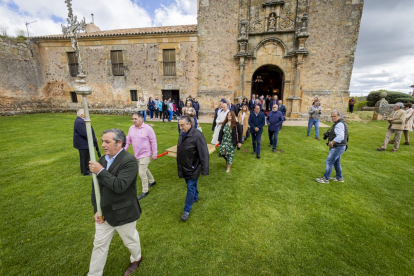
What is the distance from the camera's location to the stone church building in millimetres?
12672

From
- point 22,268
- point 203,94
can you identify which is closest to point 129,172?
point 22,268

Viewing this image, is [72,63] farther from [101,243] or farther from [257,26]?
[101,243]

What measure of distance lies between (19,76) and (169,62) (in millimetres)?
12620

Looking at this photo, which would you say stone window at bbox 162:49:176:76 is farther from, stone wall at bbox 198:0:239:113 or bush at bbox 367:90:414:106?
bush at bbox 367:90:414:106

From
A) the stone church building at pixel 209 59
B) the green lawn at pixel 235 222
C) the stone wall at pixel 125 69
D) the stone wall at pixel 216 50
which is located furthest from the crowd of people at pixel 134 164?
the stone wall at pixel 125 69

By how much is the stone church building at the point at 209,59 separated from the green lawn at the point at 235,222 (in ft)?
30.7

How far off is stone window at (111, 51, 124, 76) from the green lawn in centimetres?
1231

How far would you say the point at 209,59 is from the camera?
14.6m

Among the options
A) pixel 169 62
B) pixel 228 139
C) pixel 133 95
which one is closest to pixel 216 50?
pixel 169 62

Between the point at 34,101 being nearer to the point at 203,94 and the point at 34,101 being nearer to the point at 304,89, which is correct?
the point at 203,94

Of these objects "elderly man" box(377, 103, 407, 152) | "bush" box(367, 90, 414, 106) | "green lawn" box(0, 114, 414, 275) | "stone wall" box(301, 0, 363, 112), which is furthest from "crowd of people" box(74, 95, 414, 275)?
"bush" box(367, 90, 414, 106)

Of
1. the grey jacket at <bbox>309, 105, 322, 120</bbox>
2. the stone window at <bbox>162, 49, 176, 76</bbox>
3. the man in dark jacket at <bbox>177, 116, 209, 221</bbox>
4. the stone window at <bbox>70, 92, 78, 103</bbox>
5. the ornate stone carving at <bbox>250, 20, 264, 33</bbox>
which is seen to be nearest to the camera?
the man in dark jacket at <bbox>177, 116, 209, 221</bbox>

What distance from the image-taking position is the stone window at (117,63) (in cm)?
1633

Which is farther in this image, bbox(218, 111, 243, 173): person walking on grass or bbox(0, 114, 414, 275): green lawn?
bbox(218, 111, 243, 173): person walking on grass
